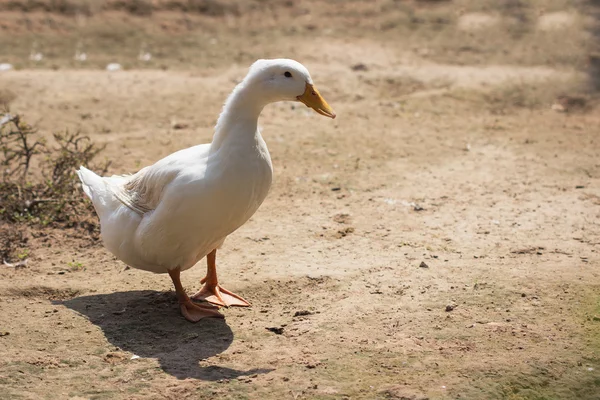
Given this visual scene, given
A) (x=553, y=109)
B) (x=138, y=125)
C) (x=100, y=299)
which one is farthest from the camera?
(x=553, y=109)

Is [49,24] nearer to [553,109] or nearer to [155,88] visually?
[155,88]

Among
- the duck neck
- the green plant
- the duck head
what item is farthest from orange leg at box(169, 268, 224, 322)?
the green plant

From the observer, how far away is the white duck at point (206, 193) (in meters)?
4.96

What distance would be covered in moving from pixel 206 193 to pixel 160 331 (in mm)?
1010

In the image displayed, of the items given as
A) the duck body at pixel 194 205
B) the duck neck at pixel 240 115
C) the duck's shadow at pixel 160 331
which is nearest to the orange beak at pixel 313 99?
the duck neck at pixel 240 115

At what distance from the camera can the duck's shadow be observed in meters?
4.76

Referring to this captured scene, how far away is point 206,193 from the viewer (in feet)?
16.2

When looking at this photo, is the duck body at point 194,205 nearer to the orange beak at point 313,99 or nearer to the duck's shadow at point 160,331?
the duck's shadow at point 160,331

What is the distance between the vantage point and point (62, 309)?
5.49m

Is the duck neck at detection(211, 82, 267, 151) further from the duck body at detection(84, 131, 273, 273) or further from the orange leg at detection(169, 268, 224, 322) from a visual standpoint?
the orange leg at detection(169, 268, 224, 322)

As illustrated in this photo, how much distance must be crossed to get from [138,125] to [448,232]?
→ 4.06m

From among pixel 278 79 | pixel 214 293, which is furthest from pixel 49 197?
pixel 278 79

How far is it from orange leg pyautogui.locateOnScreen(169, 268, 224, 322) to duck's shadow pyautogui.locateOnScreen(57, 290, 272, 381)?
0.04 meters

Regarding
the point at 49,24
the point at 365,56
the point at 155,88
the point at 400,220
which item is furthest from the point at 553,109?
the point at 49,24
